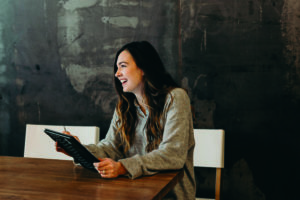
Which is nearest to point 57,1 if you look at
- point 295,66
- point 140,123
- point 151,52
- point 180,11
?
point 180,11

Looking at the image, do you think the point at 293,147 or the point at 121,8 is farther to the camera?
the point at 121,8

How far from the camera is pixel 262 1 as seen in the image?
89.4 inches

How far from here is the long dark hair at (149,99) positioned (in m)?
1.53

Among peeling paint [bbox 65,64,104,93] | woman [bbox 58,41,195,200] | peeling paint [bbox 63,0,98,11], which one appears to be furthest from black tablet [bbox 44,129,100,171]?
peeling paint [bbox 63,0,98,11]

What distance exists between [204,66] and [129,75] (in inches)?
36.7

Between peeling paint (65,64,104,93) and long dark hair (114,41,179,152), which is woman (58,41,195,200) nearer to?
long dark hair (114,41,179,152)

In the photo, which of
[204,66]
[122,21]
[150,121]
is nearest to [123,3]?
[122,21]

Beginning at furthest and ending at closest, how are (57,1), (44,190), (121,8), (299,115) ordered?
(57,1) < (121,8) < (299,115) < (44,190)

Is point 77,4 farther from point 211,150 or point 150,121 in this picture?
point 211,150

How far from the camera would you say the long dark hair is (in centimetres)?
153

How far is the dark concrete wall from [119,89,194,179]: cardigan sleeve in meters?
0.91

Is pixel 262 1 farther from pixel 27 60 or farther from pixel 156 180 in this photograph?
pixel 27 60

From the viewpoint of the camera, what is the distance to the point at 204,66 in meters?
2.38

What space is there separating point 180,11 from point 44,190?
187 cm
